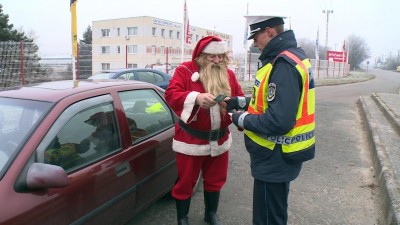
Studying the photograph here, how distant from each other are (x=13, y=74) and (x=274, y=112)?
1255 centimetres

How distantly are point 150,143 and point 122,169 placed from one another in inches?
19.0

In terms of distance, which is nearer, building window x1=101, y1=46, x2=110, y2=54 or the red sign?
the red sign

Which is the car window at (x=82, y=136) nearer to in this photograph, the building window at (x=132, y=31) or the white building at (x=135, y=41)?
the white building at (x=135, y=41)

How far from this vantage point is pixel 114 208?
266 cm

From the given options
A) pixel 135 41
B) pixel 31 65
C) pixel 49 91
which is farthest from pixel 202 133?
pixel 135 41

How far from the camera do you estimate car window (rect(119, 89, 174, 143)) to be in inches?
123

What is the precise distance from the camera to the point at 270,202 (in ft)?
8.02

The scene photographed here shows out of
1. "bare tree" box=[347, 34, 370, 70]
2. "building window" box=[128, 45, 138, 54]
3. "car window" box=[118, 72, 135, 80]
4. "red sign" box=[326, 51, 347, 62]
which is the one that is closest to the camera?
"car window" box=[118, 72, 135, 80]

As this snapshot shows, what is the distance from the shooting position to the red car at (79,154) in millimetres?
1982

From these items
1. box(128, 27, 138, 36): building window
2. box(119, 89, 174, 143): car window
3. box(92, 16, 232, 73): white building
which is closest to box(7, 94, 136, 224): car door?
box(119, 89, 174, 143): car window

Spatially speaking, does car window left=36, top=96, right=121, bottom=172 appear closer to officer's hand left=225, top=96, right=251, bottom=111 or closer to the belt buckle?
the belt buckle

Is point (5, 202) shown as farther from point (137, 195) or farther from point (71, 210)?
point (137, 195)

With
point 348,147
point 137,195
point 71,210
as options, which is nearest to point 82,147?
point 71,210

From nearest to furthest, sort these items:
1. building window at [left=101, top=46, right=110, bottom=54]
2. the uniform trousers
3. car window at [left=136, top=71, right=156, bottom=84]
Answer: the uniform trousers
car window at [left=136, top=71, right=156, bottom=84]
building window at [left=101, top=46, right=110, bottom=54]
